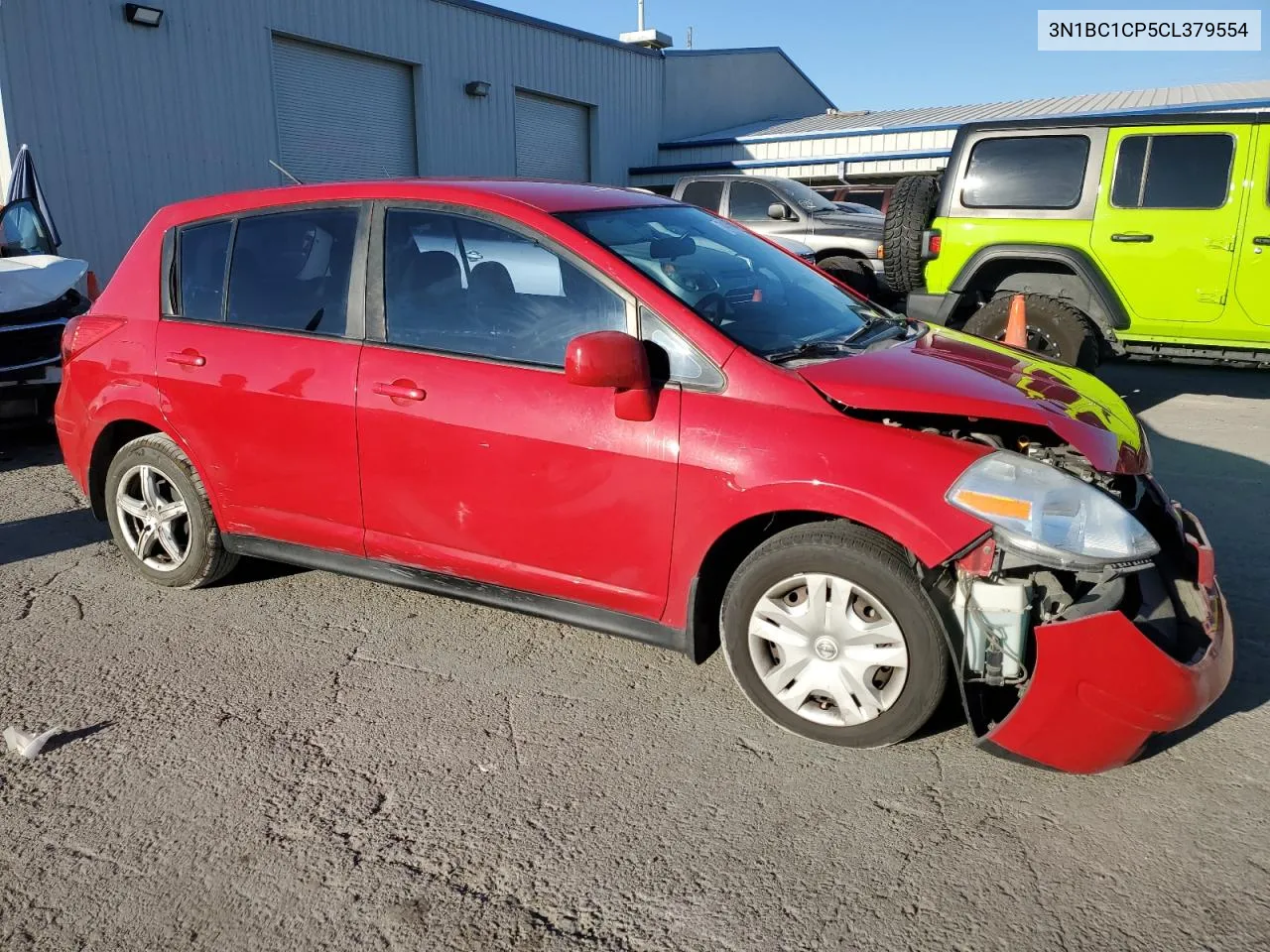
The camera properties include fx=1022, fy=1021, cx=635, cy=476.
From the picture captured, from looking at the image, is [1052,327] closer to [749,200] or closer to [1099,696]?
[1099,696]

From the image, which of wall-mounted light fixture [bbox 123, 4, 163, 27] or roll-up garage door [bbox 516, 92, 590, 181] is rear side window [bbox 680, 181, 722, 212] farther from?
wall-mounted light fixture [bbox 123, 4, 163, 27]

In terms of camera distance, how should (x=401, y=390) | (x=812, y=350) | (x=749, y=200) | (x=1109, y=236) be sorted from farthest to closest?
(x=749, y=200)
(x=1109, y=236)
(x=401, y=390)
(x=812, y=350)

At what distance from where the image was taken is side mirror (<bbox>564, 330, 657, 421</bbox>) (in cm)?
304

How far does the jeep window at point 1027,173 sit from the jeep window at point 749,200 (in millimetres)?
5132

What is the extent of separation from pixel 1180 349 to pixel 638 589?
5.67 m

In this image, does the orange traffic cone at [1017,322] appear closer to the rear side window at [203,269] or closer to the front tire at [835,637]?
the front tire at [835,637]

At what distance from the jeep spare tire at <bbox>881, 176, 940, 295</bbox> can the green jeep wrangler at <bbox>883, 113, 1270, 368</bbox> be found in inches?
0.7

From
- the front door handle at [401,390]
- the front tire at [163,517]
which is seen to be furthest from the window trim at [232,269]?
the front tire at [163,517]

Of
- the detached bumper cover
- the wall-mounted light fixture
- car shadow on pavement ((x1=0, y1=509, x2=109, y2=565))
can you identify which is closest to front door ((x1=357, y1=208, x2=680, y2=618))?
the detached bumper cover

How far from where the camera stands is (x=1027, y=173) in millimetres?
7523

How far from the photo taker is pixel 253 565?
4.76 meters

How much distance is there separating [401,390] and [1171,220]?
5.93m

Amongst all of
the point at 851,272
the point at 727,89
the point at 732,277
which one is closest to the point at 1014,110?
the point at 727,89

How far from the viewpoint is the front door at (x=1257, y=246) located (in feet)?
22.5
